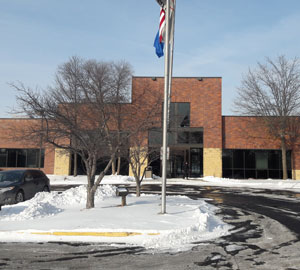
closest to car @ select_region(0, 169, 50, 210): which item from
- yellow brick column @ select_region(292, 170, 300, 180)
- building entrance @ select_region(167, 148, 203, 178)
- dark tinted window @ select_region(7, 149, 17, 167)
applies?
building entrance @ select_region(167, 148, 203, 178)

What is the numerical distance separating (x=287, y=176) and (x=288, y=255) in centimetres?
3131

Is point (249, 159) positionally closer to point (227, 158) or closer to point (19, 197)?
point (227, 158)

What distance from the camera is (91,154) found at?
11258 mm

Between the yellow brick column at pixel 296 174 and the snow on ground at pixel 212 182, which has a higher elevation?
the yellow brick column at pixel 296 174

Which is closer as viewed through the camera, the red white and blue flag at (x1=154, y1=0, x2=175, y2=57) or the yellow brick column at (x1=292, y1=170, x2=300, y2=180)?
the red white and blue flag at (x1=154, y1=0, x2=175, y2=57)

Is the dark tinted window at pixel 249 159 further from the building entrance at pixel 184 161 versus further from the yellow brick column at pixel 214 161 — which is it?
the building entrance at pixel 184 161

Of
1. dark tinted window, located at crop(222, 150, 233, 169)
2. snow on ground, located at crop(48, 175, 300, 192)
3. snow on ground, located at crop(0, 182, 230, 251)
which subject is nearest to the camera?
snow on ground, located at crop(0, 182, 230, 251)

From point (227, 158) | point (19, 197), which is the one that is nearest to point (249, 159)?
point (227, 158)

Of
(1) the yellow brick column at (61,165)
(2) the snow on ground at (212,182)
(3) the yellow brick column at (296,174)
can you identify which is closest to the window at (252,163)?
(3) the yellow brick column at (296,174)

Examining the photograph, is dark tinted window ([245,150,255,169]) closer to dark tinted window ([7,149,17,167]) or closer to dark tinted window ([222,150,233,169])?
dark tinted window ([222,150,233,169])

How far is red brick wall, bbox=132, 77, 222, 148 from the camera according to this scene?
34.8 meters

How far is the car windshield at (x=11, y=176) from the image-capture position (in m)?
13.8

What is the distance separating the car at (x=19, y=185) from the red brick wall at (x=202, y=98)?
20.7m

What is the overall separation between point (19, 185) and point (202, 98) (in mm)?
25284
